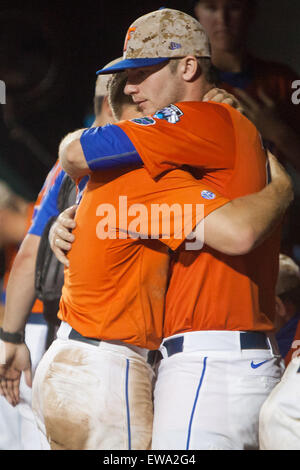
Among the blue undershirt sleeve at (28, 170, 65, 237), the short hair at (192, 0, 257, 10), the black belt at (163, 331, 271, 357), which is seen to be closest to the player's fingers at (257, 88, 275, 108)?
the short hair at (192, 0, 257, 10)

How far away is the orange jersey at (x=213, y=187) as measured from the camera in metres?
1.60

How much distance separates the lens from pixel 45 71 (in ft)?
8.46

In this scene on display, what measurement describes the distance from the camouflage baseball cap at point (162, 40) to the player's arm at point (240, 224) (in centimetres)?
52

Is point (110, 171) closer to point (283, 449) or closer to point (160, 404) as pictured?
point (160, 404)

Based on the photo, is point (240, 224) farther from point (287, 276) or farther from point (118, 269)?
point (287, 276)

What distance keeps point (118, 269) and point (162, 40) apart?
0.71m

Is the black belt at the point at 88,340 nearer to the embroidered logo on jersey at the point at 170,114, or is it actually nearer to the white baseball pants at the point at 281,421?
the white baseball pants at the point at 281,421

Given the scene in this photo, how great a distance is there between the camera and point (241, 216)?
154cm

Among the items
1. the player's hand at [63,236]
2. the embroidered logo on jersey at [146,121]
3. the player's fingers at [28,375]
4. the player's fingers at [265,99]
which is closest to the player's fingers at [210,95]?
the embroidered logo on jersey at [146,121]

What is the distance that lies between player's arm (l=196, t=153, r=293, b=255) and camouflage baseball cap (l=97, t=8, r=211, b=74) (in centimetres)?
52

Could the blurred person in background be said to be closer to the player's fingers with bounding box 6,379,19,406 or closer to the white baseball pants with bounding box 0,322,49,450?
the white baseball pants with bounding box 0,322,49,450

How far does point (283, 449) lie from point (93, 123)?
59.0 inches

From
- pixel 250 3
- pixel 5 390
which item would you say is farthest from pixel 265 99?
pixel 5 390

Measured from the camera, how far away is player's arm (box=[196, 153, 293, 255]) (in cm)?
153
